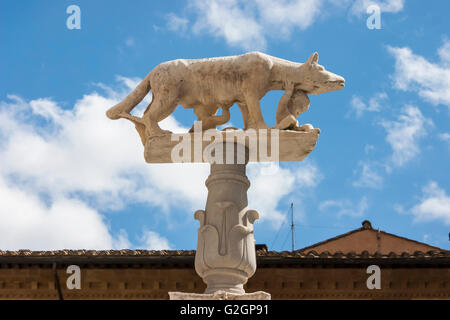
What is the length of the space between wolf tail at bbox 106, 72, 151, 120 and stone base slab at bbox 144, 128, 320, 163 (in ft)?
2.04

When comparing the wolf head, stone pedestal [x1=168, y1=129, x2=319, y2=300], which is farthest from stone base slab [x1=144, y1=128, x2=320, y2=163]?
the wolf head

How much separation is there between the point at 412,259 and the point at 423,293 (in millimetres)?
850

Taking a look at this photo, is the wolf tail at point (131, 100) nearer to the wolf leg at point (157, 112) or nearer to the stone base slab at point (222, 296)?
the wolf leg at point (157, 112)

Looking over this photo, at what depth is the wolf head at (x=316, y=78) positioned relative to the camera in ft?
21.5

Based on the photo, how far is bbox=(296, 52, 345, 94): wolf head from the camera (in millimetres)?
6539

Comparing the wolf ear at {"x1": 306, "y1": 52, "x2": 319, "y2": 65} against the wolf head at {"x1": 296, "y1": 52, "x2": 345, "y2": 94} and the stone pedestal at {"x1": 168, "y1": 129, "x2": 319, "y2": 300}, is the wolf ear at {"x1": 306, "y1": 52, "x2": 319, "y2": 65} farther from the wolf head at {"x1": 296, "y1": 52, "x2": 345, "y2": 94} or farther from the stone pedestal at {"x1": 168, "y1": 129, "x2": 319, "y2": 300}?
the stone pedestal at {"x1": 168, "y1": 129, "x2": 319, "y2": 300}

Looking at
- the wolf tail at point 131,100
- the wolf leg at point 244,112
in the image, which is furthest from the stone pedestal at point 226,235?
the wolf tail at point 131,100

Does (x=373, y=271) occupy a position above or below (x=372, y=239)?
below

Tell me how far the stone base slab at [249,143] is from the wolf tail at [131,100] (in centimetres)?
62

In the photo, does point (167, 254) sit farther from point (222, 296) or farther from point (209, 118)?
point (222, 296)
